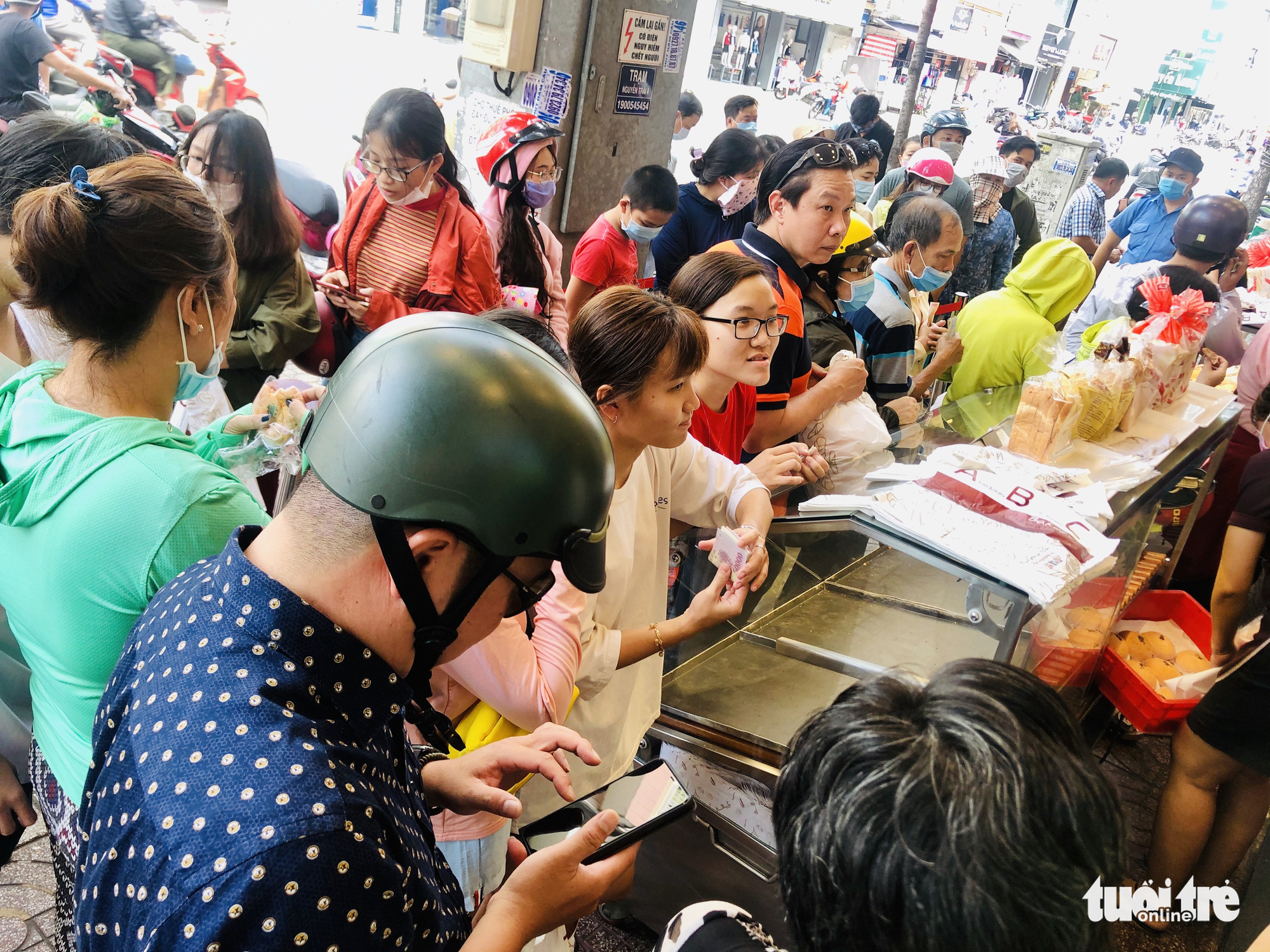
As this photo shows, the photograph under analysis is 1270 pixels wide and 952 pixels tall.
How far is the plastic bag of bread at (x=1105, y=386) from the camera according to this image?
3084mm

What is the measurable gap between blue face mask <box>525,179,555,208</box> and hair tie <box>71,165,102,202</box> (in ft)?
9.43

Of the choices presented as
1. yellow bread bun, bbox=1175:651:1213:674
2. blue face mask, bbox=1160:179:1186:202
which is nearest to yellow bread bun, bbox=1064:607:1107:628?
yellow bread bun, bbox=1175:651:1213:674

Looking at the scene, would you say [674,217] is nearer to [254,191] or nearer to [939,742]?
[254,191]

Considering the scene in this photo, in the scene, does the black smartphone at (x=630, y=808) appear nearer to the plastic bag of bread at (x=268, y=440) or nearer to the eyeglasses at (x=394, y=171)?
the plastic bag of bread at (x=268, y=440)

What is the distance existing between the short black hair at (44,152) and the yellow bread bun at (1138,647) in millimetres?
3718

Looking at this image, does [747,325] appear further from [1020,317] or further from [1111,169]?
[1111,169]

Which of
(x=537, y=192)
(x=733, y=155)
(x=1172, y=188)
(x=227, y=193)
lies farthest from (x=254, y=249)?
(x=1172, y=188)

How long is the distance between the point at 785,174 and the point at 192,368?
2292mm

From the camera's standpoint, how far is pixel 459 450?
927mm

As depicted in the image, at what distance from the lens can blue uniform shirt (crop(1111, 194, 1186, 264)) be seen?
7270 millimetres

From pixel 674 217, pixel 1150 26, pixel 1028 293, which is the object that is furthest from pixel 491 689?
pixel 1150 26

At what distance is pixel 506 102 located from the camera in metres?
5.10

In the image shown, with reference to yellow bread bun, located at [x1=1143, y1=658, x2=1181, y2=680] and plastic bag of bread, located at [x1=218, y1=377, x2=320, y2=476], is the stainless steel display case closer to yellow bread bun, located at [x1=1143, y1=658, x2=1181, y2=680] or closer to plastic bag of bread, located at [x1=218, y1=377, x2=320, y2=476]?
yellow bread bun, located at [x1=1143, y1=658, x2=1181, y2=680]

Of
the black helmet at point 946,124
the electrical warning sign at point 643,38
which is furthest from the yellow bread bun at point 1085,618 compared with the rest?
the black helmet at point 946,124
